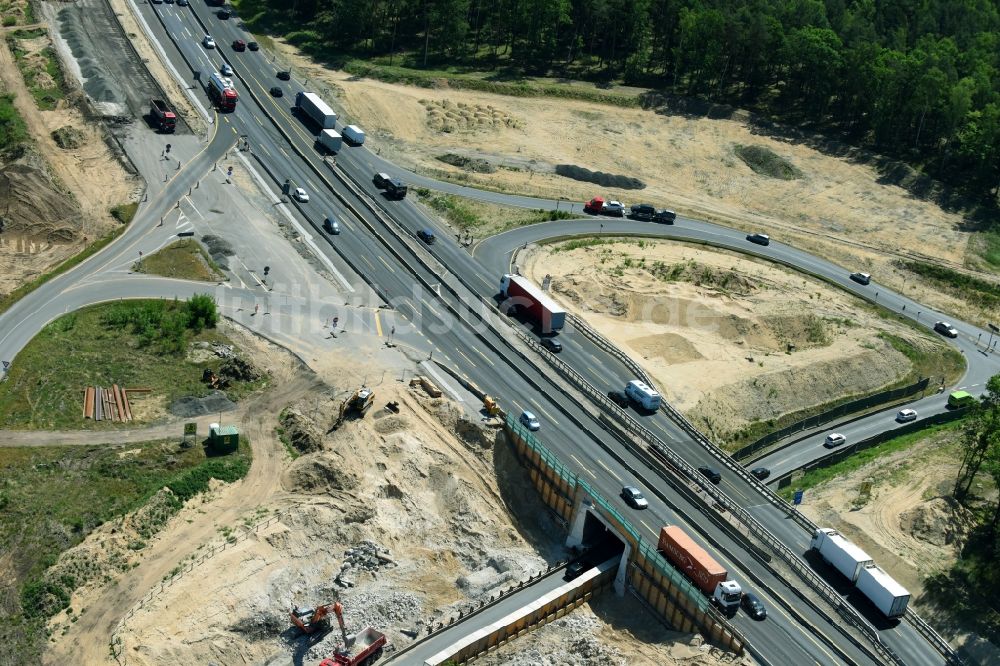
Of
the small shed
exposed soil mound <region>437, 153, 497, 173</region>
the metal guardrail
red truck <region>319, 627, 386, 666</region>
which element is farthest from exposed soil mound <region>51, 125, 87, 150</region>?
red truck <region>319, 627, 386, 666</region>

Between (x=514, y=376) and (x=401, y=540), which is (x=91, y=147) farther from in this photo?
(x=401, y=540)

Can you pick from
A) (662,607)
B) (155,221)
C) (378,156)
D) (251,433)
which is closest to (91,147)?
(155,221)

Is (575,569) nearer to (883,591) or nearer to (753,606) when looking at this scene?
(753,606)

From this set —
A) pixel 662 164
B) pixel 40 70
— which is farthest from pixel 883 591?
pixel 40 70

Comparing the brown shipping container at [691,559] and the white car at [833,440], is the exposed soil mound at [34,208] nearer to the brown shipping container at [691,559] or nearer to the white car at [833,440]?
the brown shipping container at [691,559]

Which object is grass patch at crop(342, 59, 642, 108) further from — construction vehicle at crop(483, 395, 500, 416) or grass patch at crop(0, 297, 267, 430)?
construction vehicle at crop(483, 395, 500, 416)

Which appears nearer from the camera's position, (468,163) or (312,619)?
(312,619)

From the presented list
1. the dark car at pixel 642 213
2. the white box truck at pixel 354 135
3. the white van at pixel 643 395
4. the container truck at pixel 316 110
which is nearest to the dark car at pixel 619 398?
the white van at pixel 643 395
